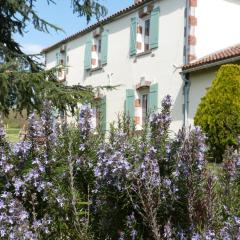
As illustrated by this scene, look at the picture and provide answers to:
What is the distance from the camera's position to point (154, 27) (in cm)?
1719

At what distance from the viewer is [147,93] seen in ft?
58.6

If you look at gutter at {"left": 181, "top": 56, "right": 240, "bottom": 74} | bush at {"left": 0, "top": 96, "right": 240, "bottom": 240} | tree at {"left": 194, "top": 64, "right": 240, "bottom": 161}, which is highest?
gutter at {"left": 181, "top": 56, "right": 240, "bottom": 74}

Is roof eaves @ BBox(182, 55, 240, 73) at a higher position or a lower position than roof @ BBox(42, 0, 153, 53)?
lower

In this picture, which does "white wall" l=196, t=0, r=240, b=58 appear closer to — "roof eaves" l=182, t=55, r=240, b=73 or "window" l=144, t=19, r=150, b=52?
"roof eaves" l=182, t=55, r=240, b=73

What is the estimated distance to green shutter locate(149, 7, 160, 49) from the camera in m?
17.1

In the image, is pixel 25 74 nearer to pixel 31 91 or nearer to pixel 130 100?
pixel 31 91

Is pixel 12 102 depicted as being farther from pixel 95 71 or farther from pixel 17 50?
pixel 95 71

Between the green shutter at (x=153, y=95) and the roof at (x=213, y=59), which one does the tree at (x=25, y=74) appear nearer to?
the roof at (x=213, y=59)

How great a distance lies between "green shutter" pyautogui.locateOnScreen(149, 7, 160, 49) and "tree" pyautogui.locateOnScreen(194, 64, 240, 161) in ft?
15.8

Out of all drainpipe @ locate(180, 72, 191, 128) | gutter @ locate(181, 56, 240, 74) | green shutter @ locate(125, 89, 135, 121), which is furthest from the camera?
green shutter @ locate(125, 89, 135, 121)

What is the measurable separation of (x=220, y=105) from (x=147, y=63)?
19.2 ft

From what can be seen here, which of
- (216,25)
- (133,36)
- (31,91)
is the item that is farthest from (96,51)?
(31,91)

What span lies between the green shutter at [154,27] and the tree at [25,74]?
20.8 ft

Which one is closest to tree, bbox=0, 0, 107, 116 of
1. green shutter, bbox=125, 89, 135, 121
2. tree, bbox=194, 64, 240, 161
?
tree, bbox=194, 64, 240, 161
